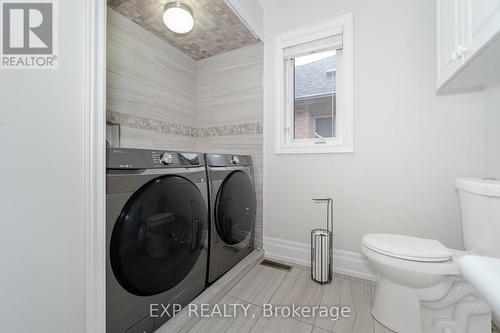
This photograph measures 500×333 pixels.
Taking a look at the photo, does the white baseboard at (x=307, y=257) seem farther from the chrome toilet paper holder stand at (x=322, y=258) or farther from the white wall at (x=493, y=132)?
the white wall at (x=493, y=132)

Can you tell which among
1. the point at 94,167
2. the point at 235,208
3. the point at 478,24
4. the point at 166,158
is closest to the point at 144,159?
the point at 166,158

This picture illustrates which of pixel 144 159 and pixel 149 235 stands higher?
pixel 144 159

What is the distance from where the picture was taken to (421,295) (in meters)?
1.01

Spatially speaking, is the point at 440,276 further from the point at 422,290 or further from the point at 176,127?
the point at 176,127

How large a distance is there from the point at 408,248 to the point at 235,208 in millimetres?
1011

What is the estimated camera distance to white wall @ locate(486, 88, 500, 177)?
1095mm

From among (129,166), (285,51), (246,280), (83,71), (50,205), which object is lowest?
(246,280)

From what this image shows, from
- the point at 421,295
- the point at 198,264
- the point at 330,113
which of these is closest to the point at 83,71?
the point at 198,264

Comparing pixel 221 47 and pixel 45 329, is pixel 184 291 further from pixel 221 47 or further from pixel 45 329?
pixel 221 47

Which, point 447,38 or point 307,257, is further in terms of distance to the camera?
point 307,257

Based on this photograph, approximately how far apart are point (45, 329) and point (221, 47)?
2144mm

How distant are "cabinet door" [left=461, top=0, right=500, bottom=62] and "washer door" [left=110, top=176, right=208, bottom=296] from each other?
1.34 metres

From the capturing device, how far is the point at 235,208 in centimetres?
149

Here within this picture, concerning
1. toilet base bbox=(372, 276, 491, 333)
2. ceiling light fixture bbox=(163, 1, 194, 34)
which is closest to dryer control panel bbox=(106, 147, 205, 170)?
ceiling light fixture bbox=(163, 1, 194, 34)
